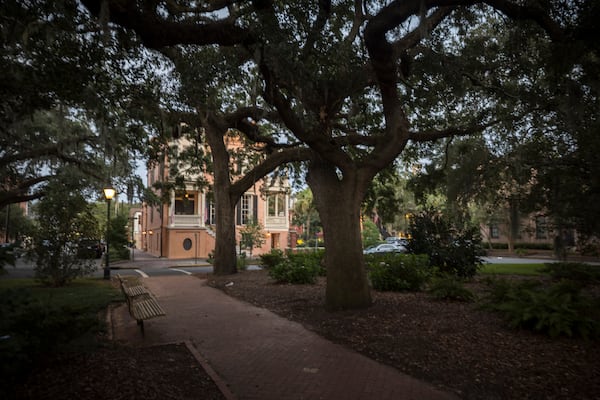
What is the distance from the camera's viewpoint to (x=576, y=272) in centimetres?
1302

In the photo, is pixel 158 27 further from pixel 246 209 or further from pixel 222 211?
pixel 246 209

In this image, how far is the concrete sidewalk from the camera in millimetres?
4559

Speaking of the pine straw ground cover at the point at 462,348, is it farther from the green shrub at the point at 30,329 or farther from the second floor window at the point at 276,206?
the second floor window at the point at 276,206

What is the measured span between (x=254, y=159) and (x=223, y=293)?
9.61m

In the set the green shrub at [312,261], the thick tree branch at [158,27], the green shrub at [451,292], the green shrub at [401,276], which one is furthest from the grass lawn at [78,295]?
the green shrub at [451,292]

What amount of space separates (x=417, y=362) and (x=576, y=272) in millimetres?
10793

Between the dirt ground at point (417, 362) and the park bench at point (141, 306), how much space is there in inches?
28.9

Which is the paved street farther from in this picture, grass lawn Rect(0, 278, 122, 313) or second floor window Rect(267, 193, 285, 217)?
second floor window Rect(267, 193, 285, 217)

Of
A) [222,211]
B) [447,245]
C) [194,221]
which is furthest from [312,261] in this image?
[194,221]

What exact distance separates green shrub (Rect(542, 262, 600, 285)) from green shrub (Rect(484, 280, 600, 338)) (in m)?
6.89

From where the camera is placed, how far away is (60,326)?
4.70m

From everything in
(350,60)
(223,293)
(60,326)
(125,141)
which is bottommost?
(223,293)

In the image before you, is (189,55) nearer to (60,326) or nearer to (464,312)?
(60,326)

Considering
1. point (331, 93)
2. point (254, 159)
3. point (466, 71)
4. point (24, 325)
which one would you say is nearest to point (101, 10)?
Answer: point (24, 325)
